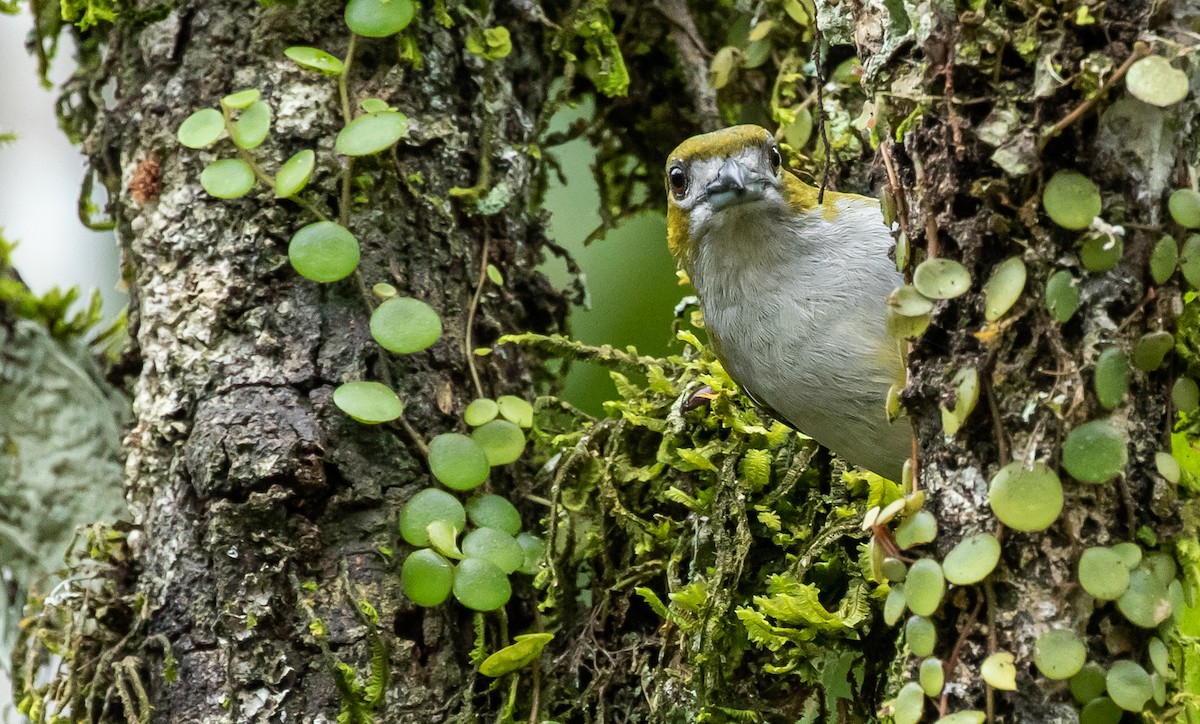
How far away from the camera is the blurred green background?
3.99 metres

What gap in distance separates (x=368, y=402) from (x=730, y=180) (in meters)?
0.96

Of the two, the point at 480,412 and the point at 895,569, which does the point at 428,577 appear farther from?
the point at 895,569

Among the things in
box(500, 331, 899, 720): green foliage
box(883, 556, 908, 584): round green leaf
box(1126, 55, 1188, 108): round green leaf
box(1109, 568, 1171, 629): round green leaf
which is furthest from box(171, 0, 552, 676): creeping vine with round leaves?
box(1126, 55, 1188, 108): round green leaf

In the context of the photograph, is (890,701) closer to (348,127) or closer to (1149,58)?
(1149,58)

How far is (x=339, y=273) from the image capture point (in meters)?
2.68

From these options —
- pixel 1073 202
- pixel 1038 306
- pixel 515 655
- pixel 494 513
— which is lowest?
pixel 515 655

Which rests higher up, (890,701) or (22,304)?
(890,701)

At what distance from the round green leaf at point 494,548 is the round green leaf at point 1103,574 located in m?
1.28

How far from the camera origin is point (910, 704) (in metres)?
1.82

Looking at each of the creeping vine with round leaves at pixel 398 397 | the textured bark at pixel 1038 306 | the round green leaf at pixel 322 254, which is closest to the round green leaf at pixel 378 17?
the creeping vine with round leaves at pixel 398 397

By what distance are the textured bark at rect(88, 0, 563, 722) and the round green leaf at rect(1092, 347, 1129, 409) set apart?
1.54 meters

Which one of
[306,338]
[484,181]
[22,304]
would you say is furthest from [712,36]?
[22,304]

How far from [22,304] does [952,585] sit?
3102mm

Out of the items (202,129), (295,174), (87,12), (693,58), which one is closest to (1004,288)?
(295,174)
